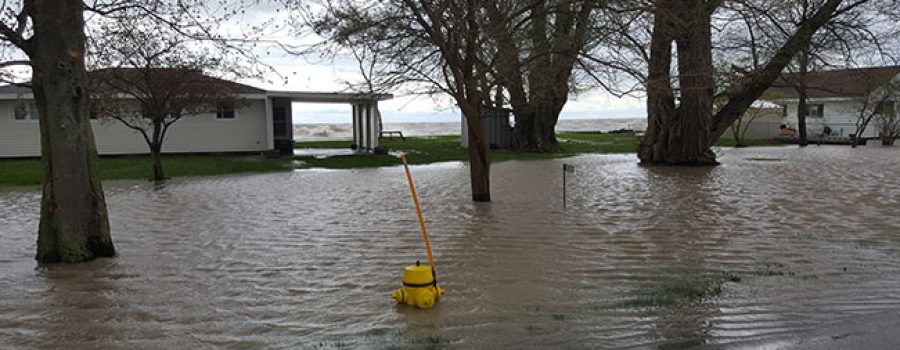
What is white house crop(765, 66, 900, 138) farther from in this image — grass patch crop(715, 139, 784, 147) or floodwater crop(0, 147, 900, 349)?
floodwater crop(0, 147, 900, 349)

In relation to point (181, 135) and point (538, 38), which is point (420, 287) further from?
point (181, 135)

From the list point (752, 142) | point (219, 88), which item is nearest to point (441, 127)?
point (752, 142)

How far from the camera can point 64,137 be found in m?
6.43

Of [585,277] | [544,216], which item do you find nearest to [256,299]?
[585,277]

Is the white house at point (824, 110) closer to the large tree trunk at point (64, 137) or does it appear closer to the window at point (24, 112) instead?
the large tree trunk at point (64, 137)

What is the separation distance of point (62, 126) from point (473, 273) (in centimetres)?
452

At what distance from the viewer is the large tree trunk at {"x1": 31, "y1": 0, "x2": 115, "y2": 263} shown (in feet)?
20.7

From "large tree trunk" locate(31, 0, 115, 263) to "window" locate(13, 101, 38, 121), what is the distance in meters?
20.2

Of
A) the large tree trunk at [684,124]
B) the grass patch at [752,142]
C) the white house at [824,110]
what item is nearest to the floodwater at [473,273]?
the large tree trunk at [684,124]

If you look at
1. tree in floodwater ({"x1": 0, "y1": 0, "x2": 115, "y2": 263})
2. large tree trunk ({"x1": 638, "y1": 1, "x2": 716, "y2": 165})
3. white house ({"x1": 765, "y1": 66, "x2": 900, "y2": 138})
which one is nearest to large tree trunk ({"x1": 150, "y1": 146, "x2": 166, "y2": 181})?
tree in floodwater ({"x1": 0, "y1": 0, "x2": 115, "y2": 263})

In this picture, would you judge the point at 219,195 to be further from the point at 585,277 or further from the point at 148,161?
the point at 148,161

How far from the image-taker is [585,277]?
582cm

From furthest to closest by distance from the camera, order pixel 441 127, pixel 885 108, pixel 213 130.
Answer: pixel 441 127 → pixel 885 108 → pixel 213 130

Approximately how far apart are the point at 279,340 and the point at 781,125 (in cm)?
4505
